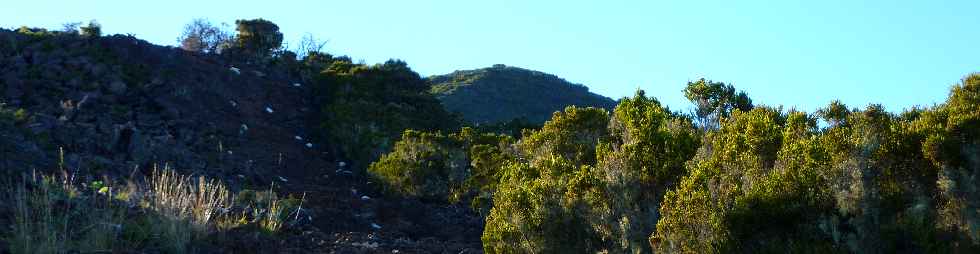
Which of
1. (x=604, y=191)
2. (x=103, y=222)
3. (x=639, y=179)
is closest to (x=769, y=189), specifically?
(x=639, y=179)

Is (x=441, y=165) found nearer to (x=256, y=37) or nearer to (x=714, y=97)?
(x=714, y=97)

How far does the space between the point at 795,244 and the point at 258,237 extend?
15.6ft

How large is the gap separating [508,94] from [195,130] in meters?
34.7

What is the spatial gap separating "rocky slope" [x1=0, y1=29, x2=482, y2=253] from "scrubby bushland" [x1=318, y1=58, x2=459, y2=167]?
0.51 m

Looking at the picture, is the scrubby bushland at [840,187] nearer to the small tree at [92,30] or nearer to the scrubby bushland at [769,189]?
the scrubby bushland at [769,189]

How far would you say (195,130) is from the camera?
62.7ft

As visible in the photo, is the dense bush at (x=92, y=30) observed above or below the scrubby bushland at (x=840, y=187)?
above

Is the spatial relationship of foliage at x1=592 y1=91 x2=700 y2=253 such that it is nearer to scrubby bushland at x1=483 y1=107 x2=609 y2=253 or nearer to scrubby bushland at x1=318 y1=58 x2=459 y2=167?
scrubby bushland at x1=483 y1=107 x2=609 y2=253

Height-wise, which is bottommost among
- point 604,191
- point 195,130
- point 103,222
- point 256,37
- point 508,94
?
point 103,222

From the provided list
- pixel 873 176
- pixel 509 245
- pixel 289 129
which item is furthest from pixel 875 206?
pixel 289 129

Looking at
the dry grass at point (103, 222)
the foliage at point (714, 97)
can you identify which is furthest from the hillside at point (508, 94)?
the dry grass at point (103, 222)

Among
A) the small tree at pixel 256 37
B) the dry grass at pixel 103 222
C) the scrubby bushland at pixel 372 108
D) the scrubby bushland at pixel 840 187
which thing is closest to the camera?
the scrubby bushland at pixel 840 187

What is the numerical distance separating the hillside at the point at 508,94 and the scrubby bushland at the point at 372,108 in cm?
1853

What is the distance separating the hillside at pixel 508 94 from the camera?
48.4m
